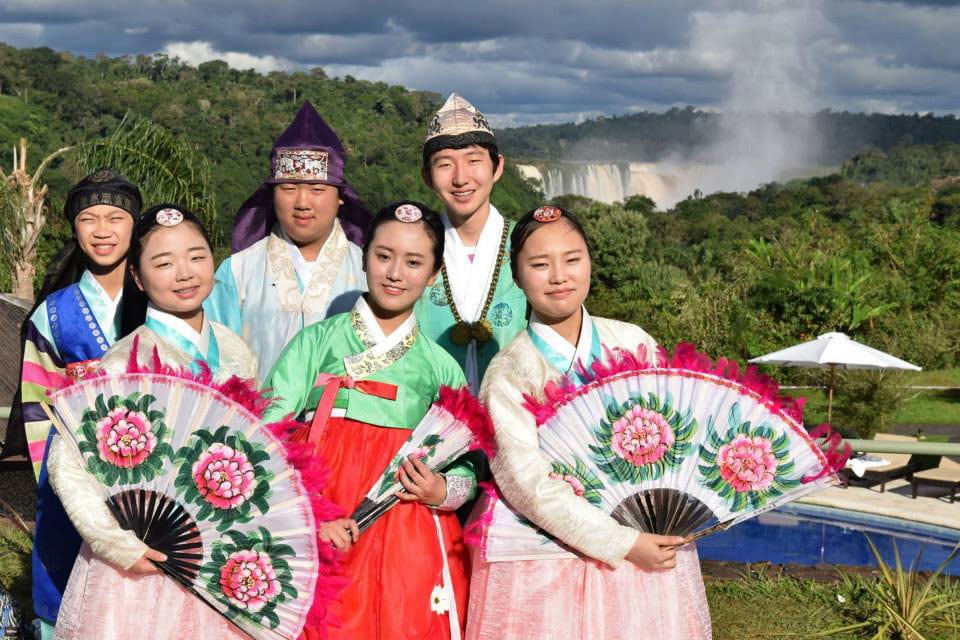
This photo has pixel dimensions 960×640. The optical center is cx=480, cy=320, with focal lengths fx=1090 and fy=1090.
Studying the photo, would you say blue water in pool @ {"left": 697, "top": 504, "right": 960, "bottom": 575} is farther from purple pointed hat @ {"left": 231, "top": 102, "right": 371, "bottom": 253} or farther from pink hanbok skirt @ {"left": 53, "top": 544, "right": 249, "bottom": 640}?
pink hanbok skirt @ {"left": 53, "top": 544, "right": 249, "bottom": 640}

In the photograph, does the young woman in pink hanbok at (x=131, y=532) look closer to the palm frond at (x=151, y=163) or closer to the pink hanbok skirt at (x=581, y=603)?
the pink hanbok skirt at (x=581, y=603)

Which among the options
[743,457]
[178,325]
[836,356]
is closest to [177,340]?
[178,325]

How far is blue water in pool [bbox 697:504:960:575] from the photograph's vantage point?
398 inches

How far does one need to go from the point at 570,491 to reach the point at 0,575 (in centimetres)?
308

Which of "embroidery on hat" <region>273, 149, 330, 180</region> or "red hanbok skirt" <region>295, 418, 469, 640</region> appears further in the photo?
"embroidery on hat" <region>273, 149, 330, 180</region>

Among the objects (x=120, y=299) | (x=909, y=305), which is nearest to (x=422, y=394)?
(x=120, y=299)

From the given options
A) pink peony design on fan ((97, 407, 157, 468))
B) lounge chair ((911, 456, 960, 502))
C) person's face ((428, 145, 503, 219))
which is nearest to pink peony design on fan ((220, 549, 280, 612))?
pink peony design on fan ((97, 407, 157, 468))

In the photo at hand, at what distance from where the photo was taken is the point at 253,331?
4.02m

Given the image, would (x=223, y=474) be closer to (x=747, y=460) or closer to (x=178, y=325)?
(x=178, y=325)

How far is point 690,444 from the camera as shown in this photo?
2930mm

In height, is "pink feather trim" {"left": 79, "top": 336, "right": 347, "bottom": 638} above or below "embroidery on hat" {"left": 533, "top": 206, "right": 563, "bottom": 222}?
below

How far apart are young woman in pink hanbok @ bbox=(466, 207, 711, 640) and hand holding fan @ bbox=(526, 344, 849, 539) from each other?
0.11m

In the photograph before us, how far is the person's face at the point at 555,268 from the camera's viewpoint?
3100 mm

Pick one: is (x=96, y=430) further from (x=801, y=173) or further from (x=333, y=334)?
(x=801, y=173)
